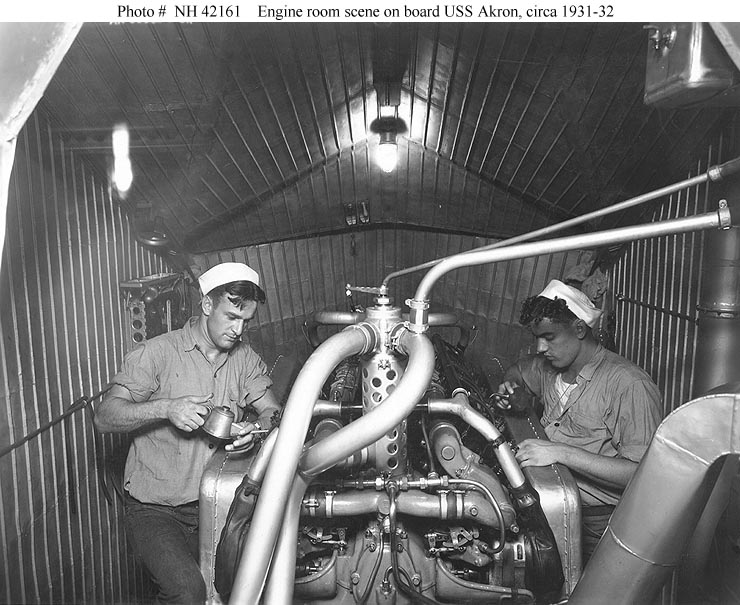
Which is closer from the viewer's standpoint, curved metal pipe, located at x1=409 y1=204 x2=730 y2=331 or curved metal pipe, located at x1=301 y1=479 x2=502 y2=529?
curved metal pipe, located at x1=409 y1=204 x2=730 y2=331

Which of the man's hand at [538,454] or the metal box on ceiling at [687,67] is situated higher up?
the metal box on ceiling at [687,67]

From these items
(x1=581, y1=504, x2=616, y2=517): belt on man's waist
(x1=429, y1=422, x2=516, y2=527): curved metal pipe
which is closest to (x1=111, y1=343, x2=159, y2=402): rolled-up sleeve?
(x1=429, y1=422, x2=516, y2=527): curved metal pipe

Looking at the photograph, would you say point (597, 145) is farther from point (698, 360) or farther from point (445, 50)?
point (698, 360)

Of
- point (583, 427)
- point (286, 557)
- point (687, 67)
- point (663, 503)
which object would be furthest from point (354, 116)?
point (663, 503)

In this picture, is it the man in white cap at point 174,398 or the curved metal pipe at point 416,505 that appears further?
the man in white cap at point 174,398

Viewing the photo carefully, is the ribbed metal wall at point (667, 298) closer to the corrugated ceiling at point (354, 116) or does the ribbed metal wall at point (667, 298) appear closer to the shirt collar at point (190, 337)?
the corrugated ceiling at point (354, 116)

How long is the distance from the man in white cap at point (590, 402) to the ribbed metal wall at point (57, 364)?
206 cm

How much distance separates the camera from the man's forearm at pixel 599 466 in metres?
2.19

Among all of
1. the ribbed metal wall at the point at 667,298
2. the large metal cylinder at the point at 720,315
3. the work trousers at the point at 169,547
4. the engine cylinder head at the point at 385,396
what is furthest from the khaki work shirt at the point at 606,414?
the work trousers at the point at 169,547

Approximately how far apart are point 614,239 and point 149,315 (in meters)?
2.69

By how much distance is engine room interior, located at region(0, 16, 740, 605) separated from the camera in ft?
4.65

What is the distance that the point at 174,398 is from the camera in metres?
2.38

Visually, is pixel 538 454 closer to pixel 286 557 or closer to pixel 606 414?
pixel 606 414

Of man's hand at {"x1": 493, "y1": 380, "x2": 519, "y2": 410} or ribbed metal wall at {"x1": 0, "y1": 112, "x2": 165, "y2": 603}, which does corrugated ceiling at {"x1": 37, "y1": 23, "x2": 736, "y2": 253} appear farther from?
man's hand at {"x1": 493, "y1": 380, "x2": 519, "y2": 410}
